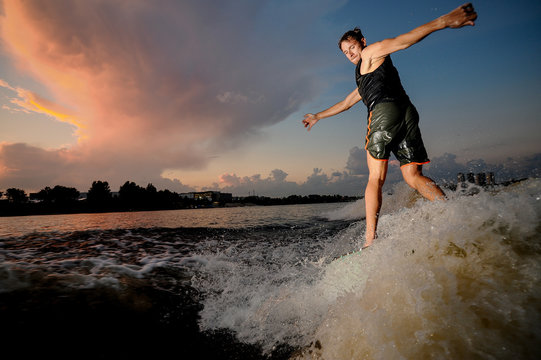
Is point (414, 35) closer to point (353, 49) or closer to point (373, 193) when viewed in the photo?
point (353, 49)

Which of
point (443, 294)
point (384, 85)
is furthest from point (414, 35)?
point (443, 294)

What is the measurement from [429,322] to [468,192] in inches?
65.3

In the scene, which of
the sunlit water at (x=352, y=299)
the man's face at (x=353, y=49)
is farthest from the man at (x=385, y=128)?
the sunlit water at (x=352, y=299)

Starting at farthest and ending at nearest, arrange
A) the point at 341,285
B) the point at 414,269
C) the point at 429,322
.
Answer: the point at 341,285
the point at 414,269
the point at 429,322

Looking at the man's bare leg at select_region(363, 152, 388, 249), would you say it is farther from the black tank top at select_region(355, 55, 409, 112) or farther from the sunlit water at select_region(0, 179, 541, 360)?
the black tank top at select_region(355, 55, 409, 112)

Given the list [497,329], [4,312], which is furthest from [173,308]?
[497,329]

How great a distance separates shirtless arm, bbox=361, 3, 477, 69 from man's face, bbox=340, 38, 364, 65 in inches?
10.1

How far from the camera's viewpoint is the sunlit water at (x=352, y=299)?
3.88ft

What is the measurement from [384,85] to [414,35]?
0.57m

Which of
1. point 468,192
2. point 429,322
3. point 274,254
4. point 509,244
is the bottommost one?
point 274,254

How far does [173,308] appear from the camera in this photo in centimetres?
288

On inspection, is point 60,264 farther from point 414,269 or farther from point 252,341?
point 414,269

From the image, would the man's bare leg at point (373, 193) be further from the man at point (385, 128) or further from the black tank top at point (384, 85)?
the black tank top at point (384, 85)

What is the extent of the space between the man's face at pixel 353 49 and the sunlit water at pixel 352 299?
210 cm
